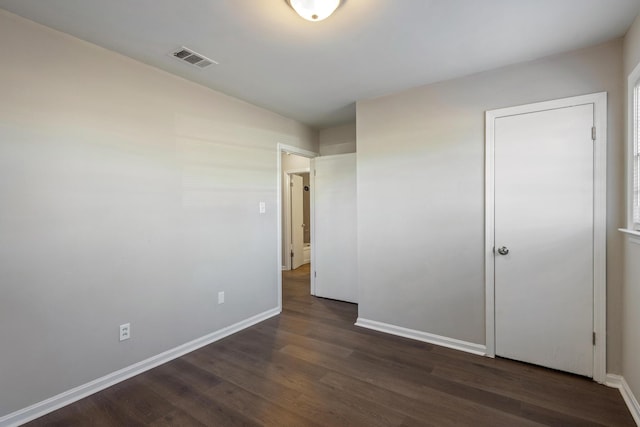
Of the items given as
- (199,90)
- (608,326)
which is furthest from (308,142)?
(608,326)

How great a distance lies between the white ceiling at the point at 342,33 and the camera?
169 centimetres

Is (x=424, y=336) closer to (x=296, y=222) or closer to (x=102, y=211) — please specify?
(x=102, y=211)

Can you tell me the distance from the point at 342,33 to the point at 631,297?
256 centimetres

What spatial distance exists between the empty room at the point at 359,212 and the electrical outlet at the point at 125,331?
6 cm

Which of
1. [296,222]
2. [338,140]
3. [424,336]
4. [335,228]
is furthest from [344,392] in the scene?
[296,222]

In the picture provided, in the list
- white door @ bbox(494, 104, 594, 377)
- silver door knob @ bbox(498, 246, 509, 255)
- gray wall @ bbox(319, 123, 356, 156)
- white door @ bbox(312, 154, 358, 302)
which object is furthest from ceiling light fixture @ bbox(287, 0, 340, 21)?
gray wall @ bbox(319, 123, 356, 156)

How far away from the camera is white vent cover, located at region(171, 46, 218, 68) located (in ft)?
7.07

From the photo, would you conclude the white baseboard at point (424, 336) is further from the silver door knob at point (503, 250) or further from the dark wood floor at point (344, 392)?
the silver door knob at point (503, 250)

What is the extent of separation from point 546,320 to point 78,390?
3481 mm

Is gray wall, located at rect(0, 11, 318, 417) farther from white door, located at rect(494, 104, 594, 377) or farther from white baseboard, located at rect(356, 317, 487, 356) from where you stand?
white door, located at rect(494, 104, 594, 377)

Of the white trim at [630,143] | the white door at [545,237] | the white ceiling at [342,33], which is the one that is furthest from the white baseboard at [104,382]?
the white trim at [630,143]

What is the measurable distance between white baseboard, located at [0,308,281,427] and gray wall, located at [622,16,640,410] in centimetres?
313

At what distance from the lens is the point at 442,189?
2.72 meters

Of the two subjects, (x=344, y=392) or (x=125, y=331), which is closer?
(x=344, y=392)
